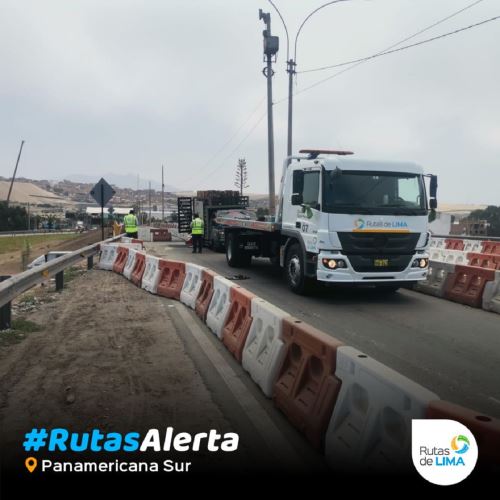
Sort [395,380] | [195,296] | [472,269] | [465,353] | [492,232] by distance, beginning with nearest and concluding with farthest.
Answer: [395,380] < [465,353] < [195,296] < [472,269] < [492,232]

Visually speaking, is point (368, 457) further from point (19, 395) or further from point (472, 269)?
point (472, 269)

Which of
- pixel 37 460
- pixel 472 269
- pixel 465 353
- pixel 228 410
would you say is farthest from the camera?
pixel 472 269

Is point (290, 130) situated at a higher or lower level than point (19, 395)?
higher

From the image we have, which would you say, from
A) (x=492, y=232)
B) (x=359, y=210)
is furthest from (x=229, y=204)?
(x=492, y=232)

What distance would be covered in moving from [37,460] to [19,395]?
1.37 metres

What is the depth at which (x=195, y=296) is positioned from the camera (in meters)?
9.30

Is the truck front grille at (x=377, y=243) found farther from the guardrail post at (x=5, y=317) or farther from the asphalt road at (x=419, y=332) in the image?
the guardrail post at (x=5, y=317)

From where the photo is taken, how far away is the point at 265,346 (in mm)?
5473

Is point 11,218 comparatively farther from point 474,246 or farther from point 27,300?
point 27,300

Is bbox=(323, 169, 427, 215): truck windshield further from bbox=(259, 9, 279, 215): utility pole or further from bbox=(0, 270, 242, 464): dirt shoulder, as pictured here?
bbox=(259, 9, 279, 215): utility pole

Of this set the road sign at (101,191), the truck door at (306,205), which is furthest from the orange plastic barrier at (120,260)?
the truck door at (306,205)

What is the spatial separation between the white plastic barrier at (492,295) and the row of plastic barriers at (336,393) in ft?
18.3

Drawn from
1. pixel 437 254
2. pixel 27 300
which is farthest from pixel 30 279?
pixel 437 254

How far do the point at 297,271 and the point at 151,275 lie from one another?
329 centimetres
